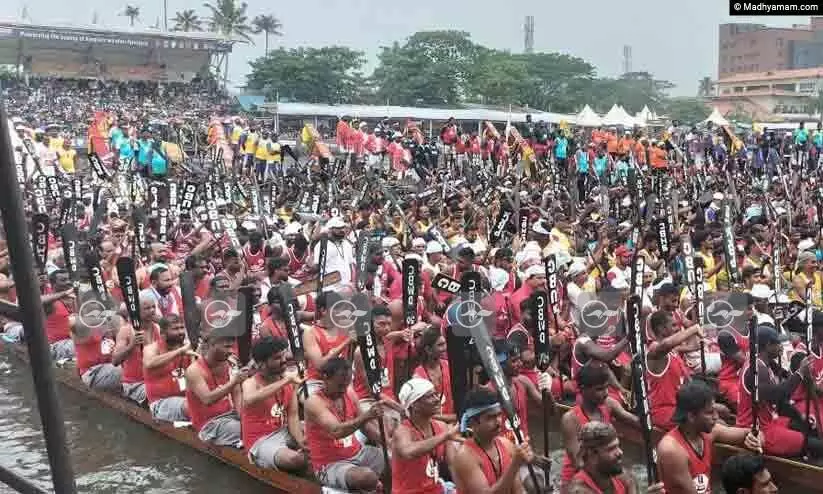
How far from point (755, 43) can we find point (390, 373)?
88969 millimetres

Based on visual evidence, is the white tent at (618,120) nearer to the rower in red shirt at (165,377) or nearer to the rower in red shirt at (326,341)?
the rower in red shirt at (165,377)

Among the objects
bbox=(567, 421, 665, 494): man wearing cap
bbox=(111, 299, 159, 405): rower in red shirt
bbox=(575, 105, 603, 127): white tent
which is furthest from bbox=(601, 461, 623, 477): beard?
bbox=(575, 105, 603, 127): white tent

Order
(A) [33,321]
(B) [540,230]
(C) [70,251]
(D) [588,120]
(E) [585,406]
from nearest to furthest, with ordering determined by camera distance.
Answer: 1. (A) [33,321]
2. (E) [585,406]
3. (C) [70,251]
4. (B) [540,230]
5. (D) [588,120]

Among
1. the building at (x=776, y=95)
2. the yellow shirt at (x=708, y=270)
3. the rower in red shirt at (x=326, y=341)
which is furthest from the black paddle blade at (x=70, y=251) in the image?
the building at (x=776, y=95)

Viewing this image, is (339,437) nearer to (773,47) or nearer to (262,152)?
(262,152)

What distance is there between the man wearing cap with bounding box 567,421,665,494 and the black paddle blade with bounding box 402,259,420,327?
3.09m

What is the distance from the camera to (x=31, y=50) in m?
42.6

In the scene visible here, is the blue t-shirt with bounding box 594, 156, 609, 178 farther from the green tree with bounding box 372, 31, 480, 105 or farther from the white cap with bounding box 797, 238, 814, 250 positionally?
the green tree with bounding box 372, 31, 480, 105

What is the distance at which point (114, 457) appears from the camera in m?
7.75

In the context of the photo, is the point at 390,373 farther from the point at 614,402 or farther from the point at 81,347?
the point at 81,347

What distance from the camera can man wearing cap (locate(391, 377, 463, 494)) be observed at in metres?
4.65

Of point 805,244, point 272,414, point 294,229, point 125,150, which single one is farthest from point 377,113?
point 272,414

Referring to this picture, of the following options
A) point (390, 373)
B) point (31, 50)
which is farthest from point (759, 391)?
point (31, 50)

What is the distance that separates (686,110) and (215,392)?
198 feet
